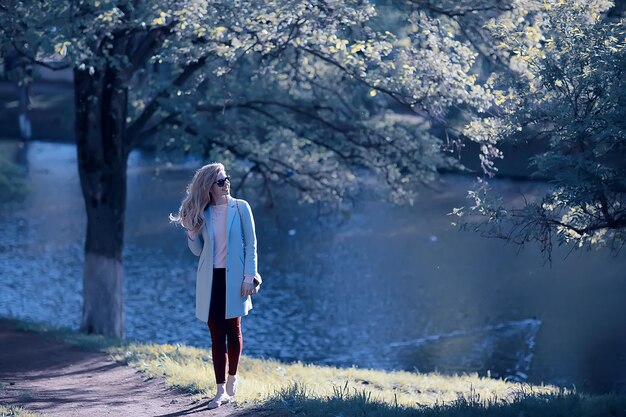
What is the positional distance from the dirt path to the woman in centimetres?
78

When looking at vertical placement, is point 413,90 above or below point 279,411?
above

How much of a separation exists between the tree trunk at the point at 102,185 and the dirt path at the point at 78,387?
4.56 ft

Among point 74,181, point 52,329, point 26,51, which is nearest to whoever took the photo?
point 26,51

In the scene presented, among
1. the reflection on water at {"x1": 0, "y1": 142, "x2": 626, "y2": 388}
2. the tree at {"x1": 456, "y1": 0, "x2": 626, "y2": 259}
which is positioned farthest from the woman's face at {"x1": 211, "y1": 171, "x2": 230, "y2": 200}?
the reflection on water at {"x1": 0, "y1": 142, "x2": 626, "y2": 388}

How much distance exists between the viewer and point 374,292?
62.7 ft

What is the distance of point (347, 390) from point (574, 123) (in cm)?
302

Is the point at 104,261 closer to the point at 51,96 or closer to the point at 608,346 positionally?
the point at 608,346

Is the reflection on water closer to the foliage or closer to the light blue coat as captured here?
the foliage

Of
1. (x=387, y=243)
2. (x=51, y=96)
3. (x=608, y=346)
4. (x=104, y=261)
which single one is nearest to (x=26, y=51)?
(x=104, y=261)

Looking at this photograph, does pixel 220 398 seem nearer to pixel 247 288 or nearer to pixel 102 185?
pixel 247 288

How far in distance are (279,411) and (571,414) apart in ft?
6.88

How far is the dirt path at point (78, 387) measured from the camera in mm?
7320

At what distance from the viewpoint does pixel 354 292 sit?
19172 mm

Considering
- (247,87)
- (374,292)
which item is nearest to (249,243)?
(247,87)
